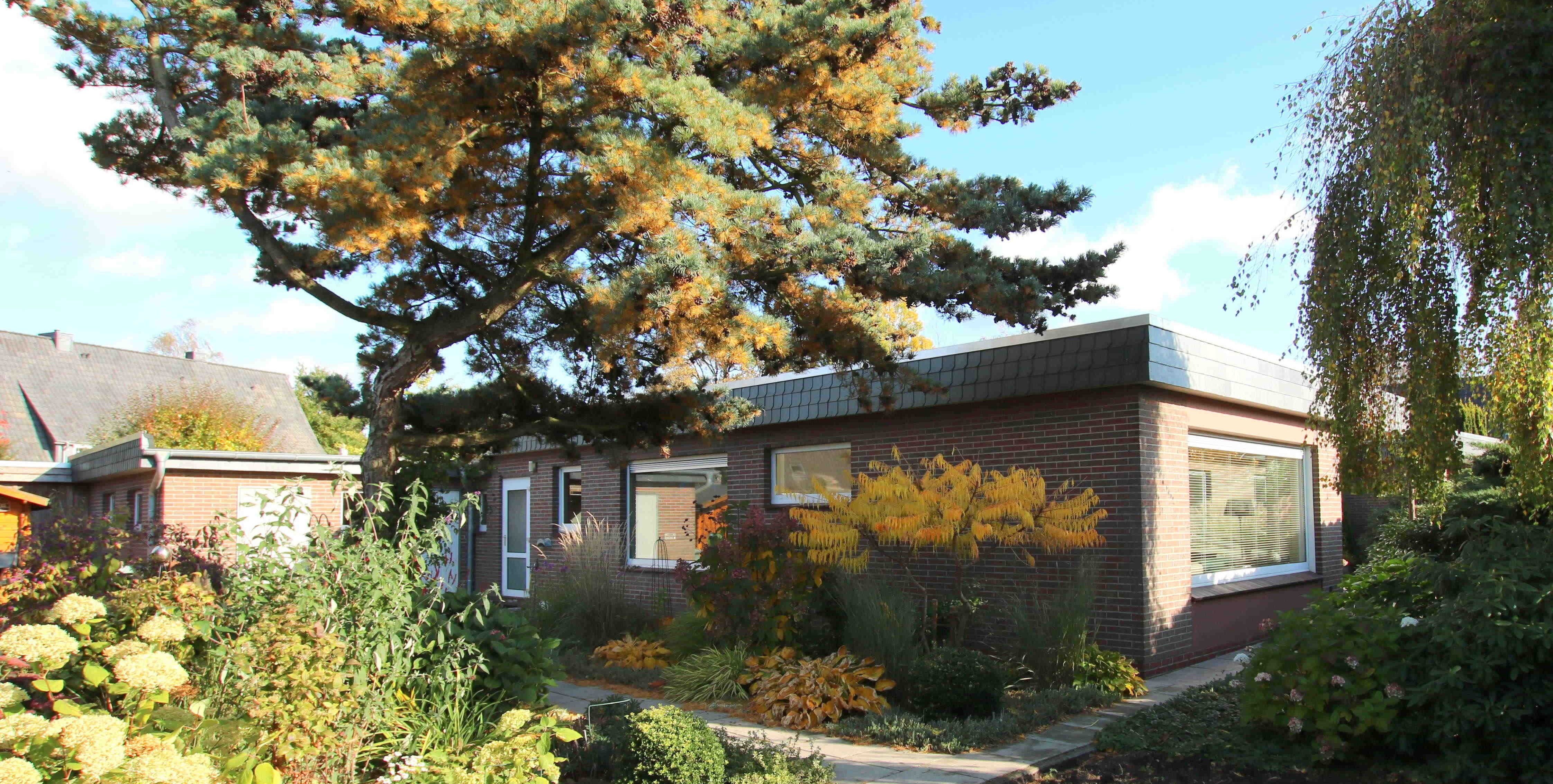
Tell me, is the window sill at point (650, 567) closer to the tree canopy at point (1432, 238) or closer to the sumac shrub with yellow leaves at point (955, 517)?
the sumac shrub with yellow leaves at point (955, 517)

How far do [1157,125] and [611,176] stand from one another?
12.7ft

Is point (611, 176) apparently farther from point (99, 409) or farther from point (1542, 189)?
point (99, 409)

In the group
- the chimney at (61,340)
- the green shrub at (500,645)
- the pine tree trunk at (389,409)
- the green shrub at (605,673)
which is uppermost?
the chimney at (61,340)

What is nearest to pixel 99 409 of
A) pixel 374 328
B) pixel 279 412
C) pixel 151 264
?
pixel 279 412

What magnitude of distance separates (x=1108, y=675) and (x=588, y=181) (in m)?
5.40

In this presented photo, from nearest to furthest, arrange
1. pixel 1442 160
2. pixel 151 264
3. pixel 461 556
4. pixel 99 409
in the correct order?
pixel 1442 160
pixel 461 556
pixel 151 264
pixel 99 409

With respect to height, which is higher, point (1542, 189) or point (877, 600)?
point (1542, 189)

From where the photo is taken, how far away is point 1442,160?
6.21 meters

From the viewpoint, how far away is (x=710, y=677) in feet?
26.3

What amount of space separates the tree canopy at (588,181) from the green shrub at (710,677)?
2053 millimetres

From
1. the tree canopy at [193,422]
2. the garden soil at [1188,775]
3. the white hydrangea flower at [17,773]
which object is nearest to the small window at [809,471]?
the garden soil at [1188,775]

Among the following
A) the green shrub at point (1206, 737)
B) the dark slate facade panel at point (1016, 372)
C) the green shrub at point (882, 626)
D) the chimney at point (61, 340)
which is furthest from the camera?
the chimney at point (61, 340)

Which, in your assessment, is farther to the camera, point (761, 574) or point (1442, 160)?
point (761, 574)

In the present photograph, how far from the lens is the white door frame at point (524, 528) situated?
16.0 m
